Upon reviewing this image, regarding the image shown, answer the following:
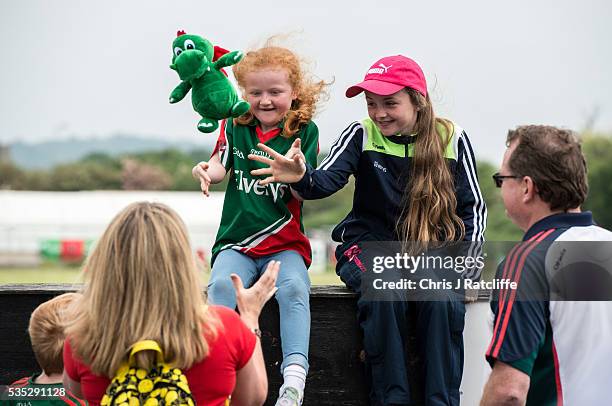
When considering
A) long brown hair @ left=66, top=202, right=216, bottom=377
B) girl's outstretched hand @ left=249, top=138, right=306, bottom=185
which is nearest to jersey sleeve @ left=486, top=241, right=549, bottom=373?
long brown hair @ left=66, top=202, right=216, bottom=377

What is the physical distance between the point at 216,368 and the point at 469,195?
2054 mm

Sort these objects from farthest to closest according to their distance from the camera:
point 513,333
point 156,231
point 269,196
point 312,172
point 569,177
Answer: point 269,196 < point 312,172 < point 569,177 < point 513,333 < point 156,231

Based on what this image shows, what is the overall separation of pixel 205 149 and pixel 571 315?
78.3 meters

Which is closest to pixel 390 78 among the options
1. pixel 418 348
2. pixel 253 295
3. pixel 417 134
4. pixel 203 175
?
pixel 417 134

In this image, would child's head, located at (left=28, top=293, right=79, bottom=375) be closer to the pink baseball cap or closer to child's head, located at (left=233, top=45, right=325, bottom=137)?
child's head, located at (left=233, top=45, right=325, bottom=137)

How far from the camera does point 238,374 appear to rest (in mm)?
2553

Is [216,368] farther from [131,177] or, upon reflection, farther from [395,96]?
[131,177]

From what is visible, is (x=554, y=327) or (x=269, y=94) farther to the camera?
(x=269, y=94)

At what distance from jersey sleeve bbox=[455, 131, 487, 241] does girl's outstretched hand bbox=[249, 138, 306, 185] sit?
805 mm

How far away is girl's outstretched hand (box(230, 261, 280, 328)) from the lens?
269cm

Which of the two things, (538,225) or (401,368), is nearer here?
(538,225)

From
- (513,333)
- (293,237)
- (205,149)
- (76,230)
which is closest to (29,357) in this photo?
(293,237)

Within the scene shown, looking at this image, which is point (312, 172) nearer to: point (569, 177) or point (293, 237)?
point (293, 237)

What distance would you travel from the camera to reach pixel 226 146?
4301 mm
